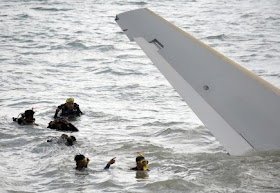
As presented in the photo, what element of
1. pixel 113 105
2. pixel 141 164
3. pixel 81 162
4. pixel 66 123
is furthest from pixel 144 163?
pixel 113 105

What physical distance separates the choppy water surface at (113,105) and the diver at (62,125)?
0.68 feet

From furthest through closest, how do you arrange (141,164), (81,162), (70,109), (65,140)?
(70,109) → (65,140) → (81,162) → (141,164)

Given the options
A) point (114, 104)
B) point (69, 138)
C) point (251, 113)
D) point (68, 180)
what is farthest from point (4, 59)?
point (251, 113)

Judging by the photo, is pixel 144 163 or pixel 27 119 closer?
pixel 144 163

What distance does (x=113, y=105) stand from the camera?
570 inches

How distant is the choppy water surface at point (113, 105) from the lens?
741cm

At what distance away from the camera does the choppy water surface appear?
7.41 meters

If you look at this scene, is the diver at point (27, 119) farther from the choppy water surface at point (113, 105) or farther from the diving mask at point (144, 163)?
the diving mask at point (144, 163)

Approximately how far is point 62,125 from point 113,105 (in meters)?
2.60

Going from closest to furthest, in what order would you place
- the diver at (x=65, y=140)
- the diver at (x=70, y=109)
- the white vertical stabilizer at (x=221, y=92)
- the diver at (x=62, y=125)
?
the white vertical stabilizer at (x=221, y=92) → the diver at (x=65, y=140) → the diver at (x=62, y=125) → the diver at (x=70, y=109)

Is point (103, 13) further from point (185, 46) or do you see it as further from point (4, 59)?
point (185, 46)

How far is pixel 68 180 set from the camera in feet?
26.8

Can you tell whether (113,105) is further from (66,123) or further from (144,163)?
(144,163)

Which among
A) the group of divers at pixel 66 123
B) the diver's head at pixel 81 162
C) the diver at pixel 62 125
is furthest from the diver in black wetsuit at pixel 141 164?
the diver at pixel 62 125
